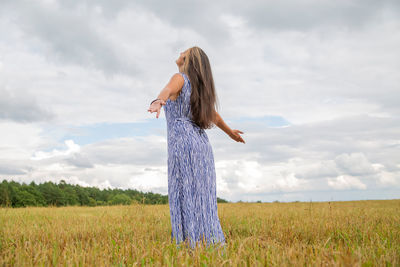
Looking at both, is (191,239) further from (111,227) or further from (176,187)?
(111,227)

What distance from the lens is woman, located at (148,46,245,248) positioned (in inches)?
185

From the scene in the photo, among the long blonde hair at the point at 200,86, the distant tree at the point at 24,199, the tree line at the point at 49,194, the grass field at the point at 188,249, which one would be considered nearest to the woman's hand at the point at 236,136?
the long blonde hair at the point at 200,86

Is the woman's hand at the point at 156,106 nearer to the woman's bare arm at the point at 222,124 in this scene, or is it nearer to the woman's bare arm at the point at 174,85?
the woman's bare arm at the point at 174,85

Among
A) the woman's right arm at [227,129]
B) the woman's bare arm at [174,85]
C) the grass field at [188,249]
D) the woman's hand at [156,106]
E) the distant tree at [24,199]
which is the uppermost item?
the woman's bare arm at [174,85]

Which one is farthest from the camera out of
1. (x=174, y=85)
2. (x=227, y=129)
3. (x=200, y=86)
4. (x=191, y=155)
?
(x=227, y=129)

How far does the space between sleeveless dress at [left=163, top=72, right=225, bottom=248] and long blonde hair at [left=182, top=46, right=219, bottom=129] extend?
4.0 inches

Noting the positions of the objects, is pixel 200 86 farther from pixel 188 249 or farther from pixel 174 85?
pixel 188 249

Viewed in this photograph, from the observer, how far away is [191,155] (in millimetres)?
4680

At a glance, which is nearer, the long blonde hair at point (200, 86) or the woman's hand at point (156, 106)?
the woman's hand at point (156, 106)

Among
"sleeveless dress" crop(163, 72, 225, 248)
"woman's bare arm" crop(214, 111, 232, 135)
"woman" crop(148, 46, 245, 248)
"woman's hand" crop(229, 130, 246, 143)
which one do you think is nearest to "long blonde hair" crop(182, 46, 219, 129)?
"woman" crop(148, 46, 245, 248)

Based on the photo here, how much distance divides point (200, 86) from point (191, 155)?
3.46 ft

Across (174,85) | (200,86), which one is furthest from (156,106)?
(200,86)

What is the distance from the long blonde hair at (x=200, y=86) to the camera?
4863 millimetres

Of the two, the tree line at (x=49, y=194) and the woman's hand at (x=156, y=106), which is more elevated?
the woman's hand at (x=156, y=106)
